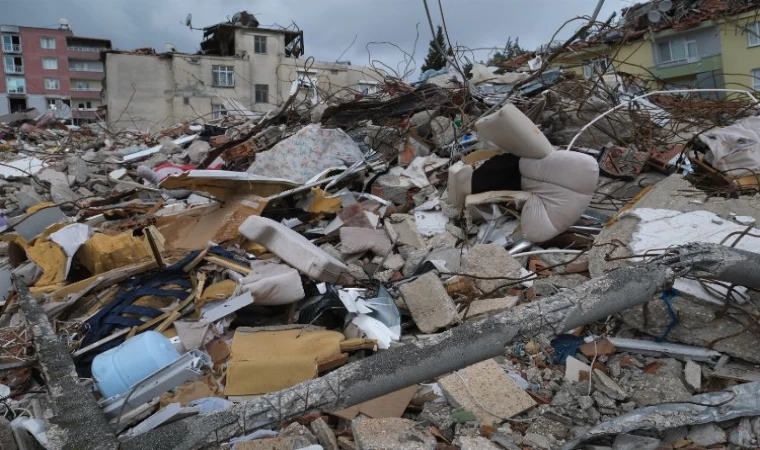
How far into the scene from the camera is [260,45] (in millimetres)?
28797

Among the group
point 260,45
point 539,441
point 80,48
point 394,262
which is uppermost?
point 80,48

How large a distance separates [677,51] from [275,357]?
24.0 m

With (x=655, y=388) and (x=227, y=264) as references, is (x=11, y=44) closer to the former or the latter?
(x=227, y=264)

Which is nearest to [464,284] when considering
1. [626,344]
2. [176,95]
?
[626,344]

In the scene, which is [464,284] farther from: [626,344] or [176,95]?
[176,95]

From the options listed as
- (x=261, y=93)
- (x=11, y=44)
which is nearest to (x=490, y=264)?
(x=261, y=93)

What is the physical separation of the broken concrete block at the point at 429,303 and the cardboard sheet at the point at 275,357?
51 cm

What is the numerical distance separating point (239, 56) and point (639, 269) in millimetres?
27508

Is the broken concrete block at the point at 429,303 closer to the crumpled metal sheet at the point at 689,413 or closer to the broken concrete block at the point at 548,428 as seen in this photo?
the broken concrete block at the point at 548,428

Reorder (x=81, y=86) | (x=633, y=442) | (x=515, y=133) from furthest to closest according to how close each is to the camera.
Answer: (x=81, y=86)
(x=515, y=133)
(x=633, y=442)

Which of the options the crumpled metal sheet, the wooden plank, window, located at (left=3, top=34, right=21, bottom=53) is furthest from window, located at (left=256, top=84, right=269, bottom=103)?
window, located at (left=3, top=34, right=21, bottom=53)

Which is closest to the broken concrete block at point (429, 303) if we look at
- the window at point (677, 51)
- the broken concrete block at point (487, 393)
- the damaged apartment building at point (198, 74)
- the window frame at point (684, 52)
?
the broken concrete block at point (487, 393)

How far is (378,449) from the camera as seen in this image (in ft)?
6.83

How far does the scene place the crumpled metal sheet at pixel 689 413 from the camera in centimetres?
211
